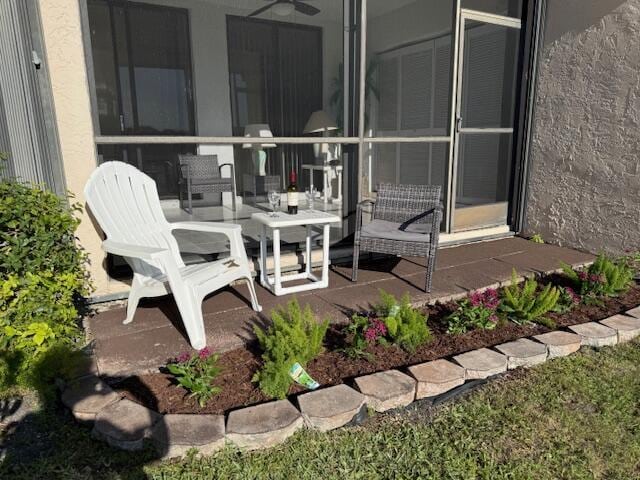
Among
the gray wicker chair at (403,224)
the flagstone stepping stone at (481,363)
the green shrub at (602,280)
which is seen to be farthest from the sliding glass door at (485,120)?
the flagstone stepping stone at (481,363)

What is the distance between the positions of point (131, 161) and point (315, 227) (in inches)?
67.2

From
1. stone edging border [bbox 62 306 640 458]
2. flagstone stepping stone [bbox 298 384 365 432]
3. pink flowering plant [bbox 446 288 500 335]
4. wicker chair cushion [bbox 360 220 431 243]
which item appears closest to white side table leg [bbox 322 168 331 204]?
wicker chair cushion [bbox 360 220 431 243]

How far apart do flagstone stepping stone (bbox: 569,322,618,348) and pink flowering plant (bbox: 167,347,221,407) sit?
2.04 m

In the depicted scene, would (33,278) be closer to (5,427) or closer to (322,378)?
(5,427)

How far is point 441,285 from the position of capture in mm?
3391

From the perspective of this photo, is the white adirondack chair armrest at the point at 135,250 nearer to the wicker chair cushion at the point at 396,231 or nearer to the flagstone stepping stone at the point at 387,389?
the flagstone stepping stone at the point at 387,389

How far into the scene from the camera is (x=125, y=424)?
67.7 inches

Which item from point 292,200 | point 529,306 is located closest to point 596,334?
point 529,306

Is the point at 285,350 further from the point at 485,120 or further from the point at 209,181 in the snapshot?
the point at 485,120

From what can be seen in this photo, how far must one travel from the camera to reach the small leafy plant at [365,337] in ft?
7.46

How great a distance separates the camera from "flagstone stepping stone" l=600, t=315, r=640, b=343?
259 cm

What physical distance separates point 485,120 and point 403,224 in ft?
5.97

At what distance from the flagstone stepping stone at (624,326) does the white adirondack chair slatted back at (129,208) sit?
8.86 ft

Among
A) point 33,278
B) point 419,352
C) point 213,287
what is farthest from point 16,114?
point 419,352
